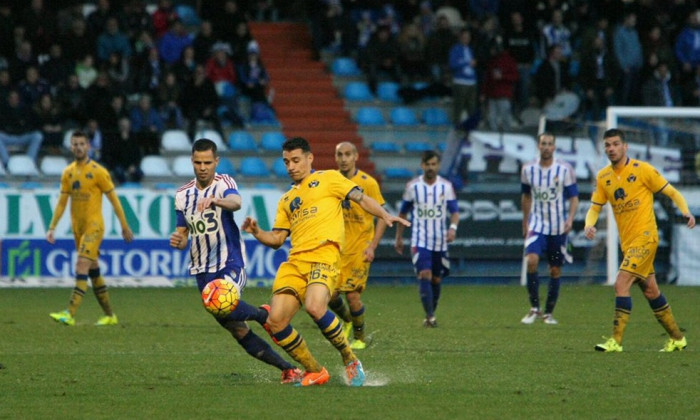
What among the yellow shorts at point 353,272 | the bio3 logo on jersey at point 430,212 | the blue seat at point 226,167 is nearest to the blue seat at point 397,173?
the blue seat at point 226,167

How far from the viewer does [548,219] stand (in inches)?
605

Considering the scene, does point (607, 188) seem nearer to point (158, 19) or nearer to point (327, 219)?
point (327, 219)

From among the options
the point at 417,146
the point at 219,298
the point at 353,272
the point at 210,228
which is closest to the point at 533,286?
the point at 353,272

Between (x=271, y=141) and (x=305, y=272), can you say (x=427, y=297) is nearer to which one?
(x=305, y=272)

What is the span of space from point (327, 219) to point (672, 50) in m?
20.2

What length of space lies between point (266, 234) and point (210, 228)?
64 cm

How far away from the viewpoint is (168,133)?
78.2ft

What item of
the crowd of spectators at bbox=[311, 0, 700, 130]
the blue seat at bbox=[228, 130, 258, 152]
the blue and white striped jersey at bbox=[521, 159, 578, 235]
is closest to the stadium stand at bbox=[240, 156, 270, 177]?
the blue seat at bbox=[228, 130, 258, 152]

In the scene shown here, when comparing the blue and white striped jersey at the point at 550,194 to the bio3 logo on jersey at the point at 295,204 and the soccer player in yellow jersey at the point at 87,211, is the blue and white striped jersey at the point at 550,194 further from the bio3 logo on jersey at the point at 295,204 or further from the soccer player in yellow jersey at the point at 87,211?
the bio3 logo on jersey at the point at 295,204

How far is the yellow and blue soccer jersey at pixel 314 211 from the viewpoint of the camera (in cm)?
936

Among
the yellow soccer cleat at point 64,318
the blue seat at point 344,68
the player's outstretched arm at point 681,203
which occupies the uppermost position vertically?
the blue seat at point 344,68

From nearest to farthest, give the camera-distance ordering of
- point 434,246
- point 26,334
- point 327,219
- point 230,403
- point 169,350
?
point 230,403
point 327,219
point 169,350
point 26,334
point 434,246

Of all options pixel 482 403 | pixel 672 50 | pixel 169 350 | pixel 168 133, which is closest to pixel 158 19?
pixel 168 133

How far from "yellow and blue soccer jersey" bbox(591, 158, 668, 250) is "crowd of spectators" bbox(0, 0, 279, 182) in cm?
1249
